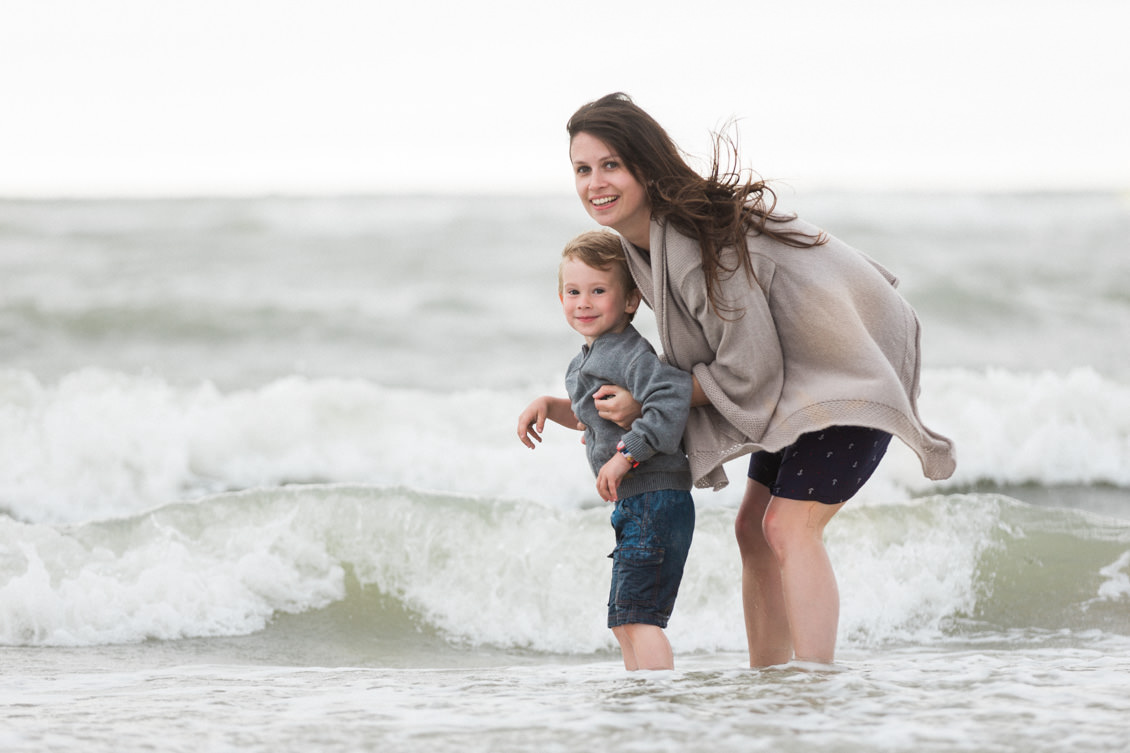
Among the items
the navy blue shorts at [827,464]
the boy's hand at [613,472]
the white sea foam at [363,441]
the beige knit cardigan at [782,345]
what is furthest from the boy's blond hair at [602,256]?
the white sea foam at [363,441]

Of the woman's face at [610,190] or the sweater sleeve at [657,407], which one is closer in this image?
the sweater sleeve at [657,407]

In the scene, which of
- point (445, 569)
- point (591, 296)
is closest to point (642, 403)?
point (591, 296)

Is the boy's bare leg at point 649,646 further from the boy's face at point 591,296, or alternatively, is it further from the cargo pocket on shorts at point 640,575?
the boy's face at point 591,296

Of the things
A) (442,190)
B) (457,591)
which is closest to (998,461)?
(457,591)

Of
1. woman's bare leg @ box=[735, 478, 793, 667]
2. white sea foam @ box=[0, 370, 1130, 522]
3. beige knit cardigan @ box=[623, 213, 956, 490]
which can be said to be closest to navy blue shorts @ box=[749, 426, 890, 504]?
beige knit cardigan @ box=[623, 213, 956, 490]

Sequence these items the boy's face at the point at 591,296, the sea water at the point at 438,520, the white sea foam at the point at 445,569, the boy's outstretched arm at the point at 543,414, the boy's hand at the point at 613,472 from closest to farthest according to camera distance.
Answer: the sea water at the point at 438,520 → the boy's hand at the point at 613,472 → the boy's face at the point at 591,296 → the boy's outstretched arm at the point at 543,414 → the white sea foam at the point at 445,569

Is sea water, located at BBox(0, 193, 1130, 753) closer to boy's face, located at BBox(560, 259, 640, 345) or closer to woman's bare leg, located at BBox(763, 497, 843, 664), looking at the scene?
woman's bare leg, located at BBox(763, 497, 843, 664)

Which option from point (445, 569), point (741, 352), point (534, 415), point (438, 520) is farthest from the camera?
point (438, 520)

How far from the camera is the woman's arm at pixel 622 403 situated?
8.63ft

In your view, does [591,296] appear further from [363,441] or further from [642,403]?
[363,441]

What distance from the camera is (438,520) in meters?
5.09

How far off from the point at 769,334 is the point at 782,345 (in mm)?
104

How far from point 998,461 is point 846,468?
4740mm

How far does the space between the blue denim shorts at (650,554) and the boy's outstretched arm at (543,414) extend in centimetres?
30
